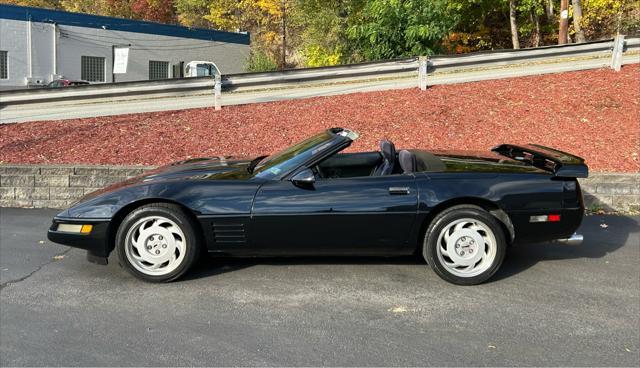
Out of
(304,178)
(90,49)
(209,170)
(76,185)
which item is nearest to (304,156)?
(304,178)

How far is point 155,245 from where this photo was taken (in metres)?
4.36

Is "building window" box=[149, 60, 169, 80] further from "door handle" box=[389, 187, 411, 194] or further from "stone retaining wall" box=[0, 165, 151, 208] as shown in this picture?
"door handle" box=[389, 187, 411, 194]

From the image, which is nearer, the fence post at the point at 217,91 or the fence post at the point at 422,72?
the fence post at the point at 217,91

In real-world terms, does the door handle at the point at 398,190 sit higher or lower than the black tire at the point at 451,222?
higher

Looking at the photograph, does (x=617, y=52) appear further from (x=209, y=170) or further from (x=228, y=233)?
(x=228, y=233)

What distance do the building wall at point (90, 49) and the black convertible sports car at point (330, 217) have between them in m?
25.1

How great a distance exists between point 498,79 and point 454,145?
317 centimetres

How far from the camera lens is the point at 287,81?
1029 centimetres

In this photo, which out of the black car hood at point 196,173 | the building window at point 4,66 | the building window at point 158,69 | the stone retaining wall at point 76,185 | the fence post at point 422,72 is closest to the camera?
the black car hood at point 196,173

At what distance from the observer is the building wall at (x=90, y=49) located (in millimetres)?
25625

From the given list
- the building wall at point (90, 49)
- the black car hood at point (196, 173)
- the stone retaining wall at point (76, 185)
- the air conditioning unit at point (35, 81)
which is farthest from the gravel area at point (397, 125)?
the building wall at point (90, 49)

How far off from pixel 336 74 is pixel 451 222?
651 cm

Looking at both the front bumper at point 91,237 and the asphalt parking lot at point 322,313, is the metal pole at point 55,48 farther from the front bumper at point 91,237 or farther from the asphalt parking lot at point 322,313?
the front bumper at point 91,237

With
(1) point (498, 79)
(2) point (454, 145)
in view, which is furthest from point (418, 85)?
(2) point (454, 145)
